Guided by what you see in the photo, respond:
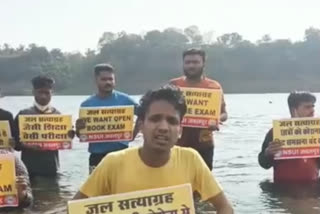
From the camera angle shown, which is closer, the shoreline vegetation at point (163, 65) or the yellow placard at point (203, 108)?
the yellow placard at point (203, 108)

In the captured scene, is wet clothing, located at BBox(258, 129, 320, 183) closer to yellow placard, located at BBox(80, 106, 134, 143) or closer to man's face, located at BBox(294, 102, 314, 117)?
man's face, located at BBox(294, 102, 314, 117)

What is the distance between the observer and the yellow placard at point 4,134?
9.05m

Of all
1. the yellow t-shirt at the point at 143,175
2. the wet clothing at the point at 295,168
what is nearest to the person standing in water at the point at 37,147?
the wet clothing at the point at 295,168

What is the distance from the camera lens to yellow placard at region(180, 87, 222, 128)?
884 centimetres

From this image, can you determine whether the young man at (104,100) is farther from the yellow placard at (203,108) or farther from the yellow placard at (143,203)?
the yellow placard at (143,203)

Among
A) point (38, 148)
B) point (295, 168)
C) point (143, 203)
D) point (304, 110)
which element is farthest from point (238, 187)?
point (143, 203)

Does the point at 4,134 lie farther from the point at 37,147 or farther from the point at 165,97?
the point at 165,97

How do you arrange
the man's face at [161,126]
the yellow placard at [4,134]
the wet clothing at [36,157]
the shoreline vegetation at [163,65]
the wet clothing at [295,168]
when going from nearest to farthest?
1. the man's face at [161,126]
2. the wet clothing at [295,168]
3. the yellow placard at [4,134]
4. the wet clothing at [36,157]
5. the shoreline vegetation at [163,65]

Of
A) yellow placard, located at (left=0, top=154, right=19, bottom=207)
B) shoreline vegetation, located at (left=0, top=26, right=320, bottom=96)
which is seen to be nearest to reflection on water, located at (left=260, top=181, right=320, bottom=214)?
yellow placard, located at (left=0, top=154, right=19, bottom=207)

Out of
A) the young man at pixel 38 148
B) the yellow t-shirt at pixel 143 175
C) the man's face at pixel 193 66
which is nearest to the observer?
the yellow t-shirt at pixel 143 175

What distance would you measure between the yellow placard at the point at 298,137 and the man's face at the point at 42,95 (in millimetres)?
3295

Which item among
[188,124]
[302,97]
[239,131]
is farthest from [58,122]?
[239,131]

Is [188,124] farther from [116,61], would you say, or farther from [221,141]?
[116,61]

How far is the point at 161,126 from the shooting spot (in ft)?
14.2
